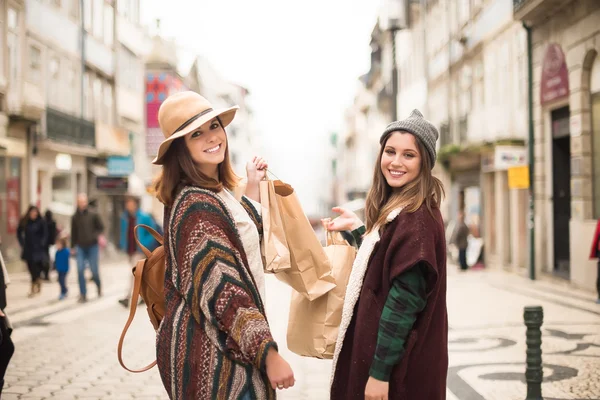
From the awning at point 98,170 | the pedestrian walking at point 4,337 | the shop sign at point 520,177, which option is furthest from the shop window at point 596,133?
the awning at point 98,170

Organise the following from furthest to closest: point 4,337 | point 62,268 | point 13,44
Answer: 1. point 13,44
2. point 62,268
3. point 4,337

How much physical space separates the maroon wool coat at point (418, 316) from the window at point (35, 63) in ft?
67.1

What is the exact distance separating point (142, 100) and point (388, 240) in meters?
35.6

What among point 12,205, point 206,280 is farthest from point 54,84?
point 206,280

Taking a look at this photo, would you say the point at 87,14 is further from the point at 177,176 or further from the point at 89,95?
the point at 177,176

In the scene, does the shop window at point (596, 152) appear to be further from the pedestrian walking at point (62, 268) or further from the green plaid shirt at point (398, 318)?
the green plaid shirt at point (398, 318)

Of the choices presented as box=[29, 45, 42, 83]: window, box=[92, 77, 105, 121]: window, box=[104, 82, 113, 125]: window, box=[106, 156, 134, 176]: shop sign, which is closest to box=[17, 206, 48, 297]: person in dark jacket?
box=[29, 45, 42, 83]: window

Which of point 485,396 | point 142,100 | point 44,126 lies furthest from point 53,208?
point 485,396

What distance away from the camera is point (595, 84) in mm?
14422

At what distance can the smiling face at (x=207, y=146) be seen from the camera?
2861mm

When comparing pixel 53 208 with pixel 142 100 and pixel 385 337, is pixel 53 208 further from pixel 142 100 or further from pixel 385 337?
pixel 385 337

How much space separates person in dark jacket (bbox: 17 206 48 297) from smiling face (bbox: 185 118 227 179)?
1313 cm

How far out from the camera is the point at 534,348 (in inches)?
208

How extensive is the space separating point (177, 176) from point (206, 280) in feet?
1.49
